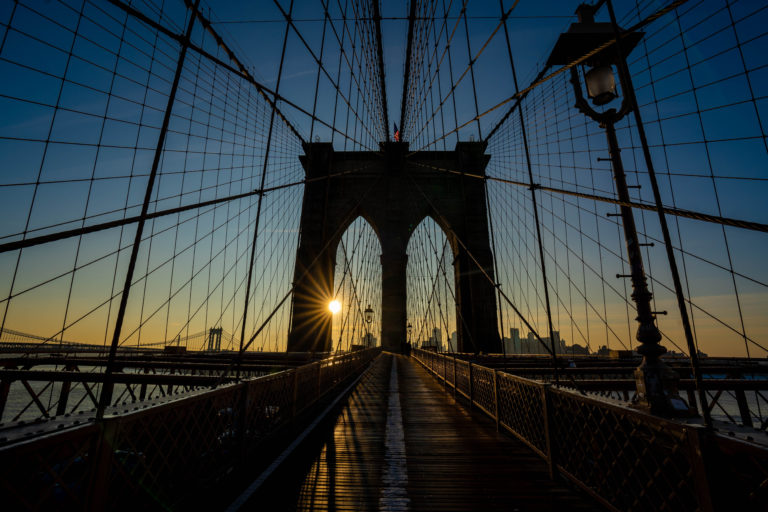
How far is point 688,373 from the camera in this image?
825cm

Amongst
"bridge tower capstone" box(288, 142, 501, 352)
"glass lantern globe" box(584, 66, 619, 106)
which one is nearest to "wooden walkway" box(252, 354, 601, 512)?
"glass lantern globe" box(584, 66, 619, 106)

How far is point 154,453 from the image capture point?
2.33 m

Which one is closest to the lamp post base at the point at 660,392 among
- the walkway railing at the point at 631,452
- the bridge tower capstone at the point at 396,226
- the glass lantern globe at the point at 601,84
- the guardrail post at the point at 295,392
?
the walkway railing at the point at 631,452

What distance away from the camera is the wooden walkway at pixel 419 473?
9.15 ft

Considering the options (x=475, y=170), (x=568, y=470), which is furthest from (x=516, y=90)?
(x=475, y=170)


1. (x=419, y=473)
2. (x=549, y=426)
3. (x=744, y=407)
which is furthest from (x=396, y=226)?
(x=419, y=473)

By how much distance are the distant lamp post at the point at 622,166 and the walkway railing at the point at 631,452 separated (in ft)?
1.43

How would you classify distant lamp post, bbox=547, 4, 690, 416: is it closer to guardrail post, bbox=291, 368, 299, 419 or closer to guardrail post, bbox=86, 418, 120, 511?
guardrail post, bbox=86, 418, 120, 511

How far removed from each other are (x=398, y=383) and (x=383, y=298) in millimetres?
13035

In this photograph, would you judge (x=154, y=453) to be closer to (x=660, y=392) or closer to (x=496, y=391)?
(x=660, y=392)

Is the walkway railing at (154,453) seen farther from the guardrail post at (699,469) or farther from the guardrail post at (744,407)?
the guardrail post at (744,407)

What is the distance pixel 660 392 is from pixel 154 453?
14.0ft

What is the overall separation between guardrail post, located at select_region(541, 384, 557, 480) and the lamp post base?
817mm

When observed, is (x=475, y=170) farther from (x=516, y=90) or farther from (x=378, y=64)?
(x=516, y=90)
